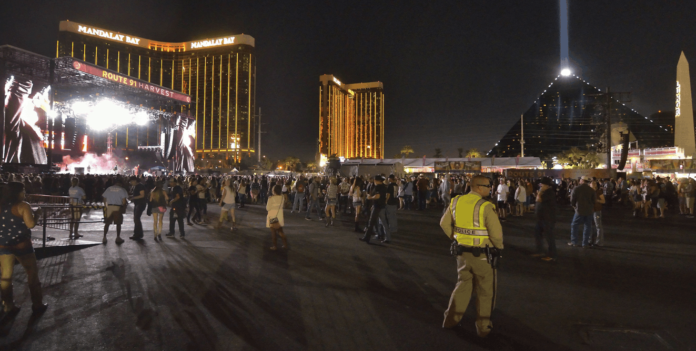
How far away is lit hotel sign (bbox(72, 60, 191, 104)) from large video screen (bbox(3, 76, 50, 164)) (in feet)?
7.58

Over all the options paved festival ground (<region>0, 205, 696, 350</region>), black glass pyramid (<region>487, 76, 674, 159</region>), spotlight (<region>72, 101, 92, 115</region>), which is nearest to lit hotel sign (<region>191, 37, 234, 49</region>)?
black glass pyramid (<region>487, 76, 674, 159</region>)

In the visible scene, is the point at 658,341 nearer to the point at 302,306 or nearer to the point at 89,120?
the point at 302,306

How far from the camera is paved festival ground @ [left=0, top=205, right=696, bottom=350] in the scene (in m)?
3.67

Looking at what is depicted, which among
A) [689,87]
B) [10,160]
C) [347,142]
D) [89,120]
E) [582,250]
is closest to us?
[582,250]

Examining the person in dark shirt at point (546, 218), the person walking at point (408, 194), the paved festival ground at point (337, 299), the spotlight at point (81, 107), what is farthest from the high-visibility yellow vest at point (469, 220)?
the spotlight at point (81, 107)

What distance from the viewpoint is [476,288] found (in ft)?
12.5

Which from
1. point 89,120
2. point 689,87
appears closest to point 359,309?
point 89,120

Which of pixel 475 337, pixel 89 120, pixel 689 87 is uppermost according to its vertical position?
pixel 689 87

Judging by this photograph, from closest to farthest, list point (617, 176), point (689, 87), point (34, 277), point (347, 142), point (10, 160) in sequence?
point (34, 277) < point (10, 160) < point (617, 176) < point (689, 87) < point (347, 142)

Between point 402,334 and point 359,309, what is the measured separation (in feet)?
2.68

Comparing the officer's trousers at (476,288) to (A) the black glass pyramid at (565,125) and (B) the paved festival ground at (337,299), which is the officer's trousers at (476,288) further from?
(A) the black glass pyramid at (565,125)

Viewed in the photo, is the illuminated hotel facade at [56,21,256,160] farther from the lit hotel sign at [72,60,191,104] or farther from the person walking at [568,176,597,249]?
the person walking at [568,176,597,249]

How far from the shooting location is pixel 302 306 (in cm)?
458

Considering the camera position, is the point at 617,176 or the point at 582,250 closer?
the point at 582,250
